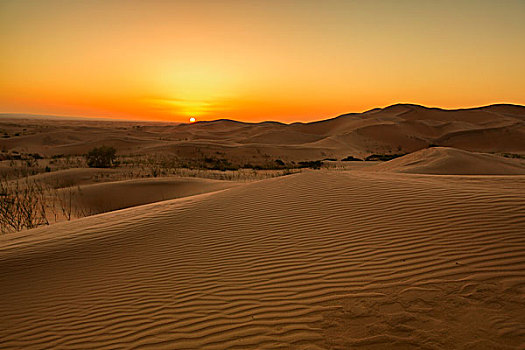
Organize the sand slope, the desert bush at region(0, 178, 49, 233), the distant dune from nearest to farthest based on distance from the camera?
the sand slope
the desert bush at region(0, 178, 49, 233)
the distant dune

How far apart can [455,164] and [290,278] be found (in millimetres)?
14624

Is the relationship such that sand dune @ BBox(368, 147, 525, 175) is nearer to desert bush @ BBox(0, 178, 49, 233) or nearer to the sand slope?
the sand slope

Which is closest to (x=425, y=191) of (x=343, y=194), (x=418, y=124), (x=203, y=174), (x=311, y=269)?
(x=343, y=194)

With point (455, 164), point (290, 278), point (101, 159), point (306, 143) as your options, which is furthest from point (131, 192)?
point (306, 143)

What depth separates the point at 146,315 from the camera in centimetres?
310

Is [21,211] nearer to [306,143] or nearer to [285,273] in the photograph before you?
[285,273]

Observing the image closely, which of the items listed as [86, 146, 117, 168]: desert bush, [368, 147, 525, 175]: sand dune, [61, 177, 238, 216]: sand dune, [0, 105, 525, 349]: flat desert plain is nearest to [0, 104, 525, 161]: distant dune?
[86, 146, 117, 168]: desert bush

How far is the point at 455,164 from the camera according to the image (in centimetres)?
1520

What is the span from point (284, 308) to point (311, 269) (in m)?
0.74

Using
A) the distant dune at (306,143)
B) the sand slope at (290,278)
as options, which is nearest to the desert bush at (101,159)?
the distant dune at (306,143)

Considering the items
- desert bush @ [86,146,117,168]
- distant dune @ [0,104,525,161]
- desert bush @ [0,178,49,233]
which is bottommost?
desert bush @ [0,178,49,233]

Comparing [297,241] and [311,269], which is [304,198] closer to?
[297,241]

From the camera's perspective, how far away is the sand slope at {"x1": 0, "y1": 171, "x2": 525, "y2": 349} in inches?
101

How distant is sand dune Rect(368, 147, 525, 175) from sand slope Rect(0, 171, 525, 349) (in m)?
9.75
